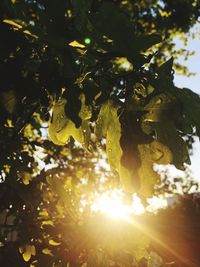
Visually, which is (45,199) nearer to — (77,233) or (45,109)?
(77,233)

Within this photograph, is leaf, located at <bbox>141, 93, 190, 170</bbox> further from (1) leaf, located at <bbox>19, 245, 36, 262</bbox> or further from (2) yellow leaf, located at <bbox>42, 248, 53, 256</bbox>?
(1) leaf, located at <bbox>19, 245, 36, 262</bbox>

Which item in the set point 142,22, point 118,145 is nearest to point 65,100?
point 118,145

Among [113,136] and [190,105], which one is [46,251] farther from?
[190,105]

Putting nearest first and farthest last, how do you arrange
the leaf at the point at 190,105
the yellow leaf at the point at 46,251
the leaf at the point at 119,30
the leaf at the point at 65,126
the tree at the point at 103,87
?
1. the leaf at the point at 119,30
2. the tree at the point at 103,87
3. the leaf at the point at 190,105
4. the leaf at the point at 65,126
5. the yellow leaf at the point at 46,251

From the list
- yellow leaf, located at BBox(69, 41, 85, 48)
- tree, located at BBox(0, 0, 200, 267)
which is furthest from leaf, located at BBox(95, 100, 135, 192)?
yellow leaf, located at BBox(69, 41, 85, 48)

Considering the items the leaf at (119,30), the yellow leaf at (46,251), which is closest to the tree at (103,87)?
the leaf at (119,30)

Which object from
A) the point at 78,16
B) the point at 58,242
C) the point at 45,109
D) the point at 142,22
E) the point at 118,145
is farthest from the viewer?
the point at 142,22

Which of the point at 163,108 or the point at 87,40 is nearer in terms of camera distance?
the point at 87,40

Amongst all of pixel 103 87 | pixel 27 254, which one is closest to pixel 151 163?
pixel 103 87

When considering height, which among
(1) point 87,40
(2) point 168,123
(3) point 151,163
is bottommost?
(3) point 151,163

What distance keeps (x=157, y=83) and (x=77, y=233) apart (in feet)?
8.49

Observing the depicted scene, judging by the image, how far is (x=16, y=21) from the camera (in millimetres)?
1569

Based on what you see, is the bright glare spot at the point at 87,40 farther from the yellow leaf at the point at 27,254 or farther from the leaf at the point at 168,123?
the yellow leaf at the point at 27,254

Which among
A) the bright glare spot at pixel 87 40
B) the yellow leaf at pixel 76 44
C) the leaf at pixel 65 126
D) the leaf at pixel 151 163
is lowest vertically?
the leaf at pixel 151 163
